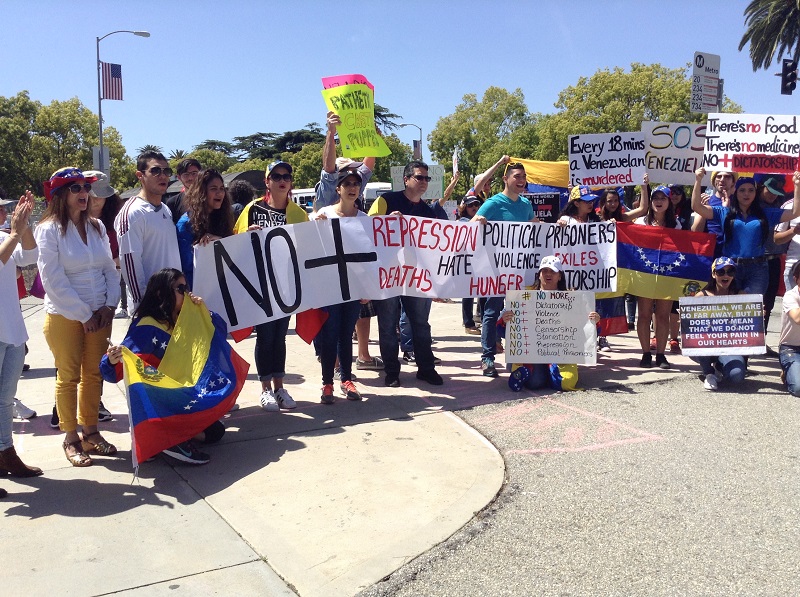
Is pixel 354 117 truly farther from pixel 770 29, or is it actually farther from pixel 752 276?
pixel 770 29

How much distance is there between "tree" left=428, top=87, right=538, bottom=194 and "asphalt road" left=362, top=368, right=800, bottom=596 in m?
49.7

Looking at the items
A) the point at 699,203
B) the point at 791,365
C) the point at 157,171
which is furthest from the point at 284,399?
the point at 699,203

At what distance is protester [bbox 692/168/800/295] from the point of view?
6.68 meters

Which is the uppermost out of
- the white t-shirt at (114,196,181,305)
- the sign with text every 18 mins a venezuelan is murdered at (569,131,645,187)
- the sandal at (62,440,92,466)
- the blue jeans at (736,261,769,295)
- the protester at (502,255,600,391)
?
the sign with text every 18 mins a venezuelan is murdered at (569,131,645,187)

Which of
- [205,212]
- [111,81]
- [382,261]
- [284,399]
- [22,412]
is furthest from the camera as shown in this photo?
[111,81]

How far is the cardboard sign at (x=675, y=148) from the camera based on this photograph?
768cm

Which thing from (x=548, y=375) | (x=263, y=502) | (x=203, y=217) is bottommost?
(x=263, y=502)

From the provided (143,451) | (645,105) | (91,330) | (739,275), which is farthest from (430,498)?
(645,105)

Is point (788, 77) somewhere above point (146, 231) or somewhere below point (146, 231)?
above

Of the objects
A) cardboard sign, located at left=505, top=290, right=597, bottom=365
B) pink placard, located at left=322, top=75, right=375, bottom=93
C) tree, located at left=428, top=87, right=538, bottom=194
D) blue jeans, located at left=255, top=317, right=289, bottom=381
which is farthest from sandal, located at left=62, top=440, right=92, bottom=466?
tree, located at left=428, top=87, right=538, bottom=194

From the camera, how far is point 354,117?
6766 mm

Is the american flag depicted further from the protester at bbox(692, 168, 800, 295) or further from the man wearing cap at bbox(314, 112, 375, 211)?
the protester at bbox(692, 168, 800, 295)

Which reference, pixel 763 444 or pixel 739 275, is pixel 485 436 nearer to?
pixel 763 444

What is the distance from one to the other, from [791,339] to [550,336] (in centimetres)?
200
